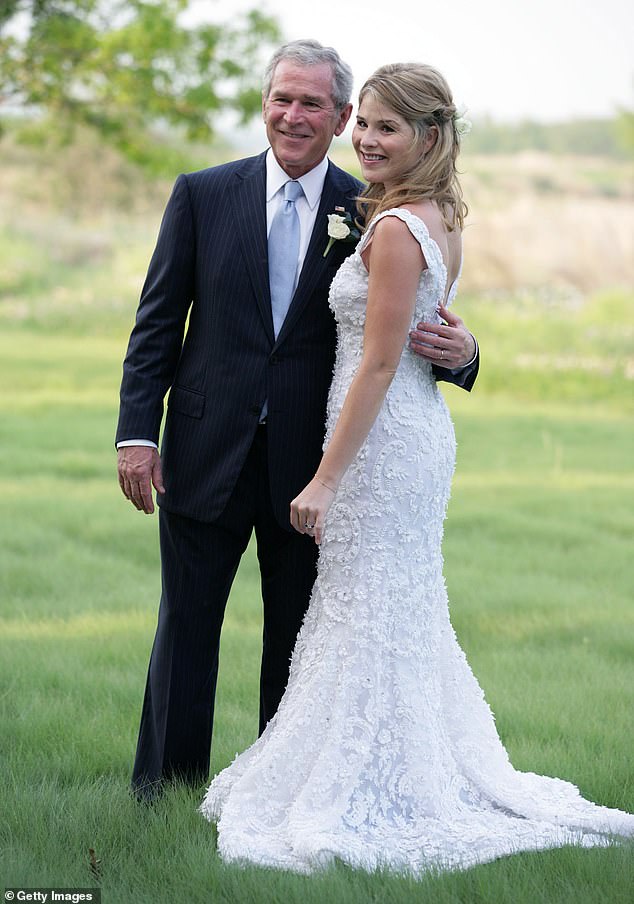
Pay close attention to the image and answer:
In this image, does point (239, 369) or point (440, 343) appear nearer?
point (440, 343)

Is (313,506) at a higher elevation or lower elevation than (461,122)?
lower

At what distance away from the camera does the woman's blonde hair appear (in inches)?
130

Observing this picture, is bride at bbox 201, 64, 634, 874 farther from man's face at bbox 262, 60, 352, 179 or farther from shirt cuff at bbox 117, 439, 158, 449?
shirt cuff at bbox 117, 439, 158, 449

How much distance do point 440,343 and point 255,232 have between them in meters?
0.64

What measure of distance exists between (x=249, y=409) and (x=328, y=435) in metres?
0.25

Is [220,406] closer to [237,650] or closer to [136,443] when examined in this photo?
[136,443]

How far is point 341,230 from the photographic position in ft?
11.5

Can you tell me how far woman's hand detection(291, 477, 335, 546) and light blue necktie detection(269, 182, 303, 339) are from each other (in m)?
0.52

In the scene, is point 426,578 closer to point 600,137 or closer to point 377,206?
point 377,206

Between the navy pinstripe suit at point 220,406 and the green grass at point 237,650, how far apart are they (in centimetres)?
48

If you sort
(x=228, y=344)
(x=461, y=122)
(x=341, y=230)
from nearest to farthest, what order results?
(x=461, y=122) → (x=341, y=230) → (x=228, y=344)

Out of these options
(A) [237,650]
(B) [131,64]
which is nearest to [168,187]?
(B) [131,64]

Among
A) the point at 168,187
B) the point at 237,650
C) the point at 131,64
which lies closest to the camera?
the point at 237,650

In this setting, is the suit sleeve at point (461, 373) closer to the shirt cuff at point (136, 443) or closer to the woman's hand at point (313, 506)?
the woman's hand at point (313, 506)
